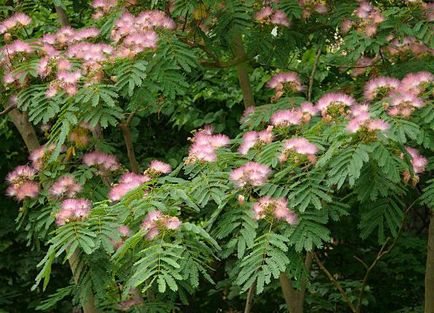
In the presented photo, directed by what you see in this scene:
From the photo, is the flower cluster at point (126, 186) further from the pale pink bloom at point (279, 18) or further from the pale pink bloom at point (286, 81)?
the pale pink bloom at point (279, 18)

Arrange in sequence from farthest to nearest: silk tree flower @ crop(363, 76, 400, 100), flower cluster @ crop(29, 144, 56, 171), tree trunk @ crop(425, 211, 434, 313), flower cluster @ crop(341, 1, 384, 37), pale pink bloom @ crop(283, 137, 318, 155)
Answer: tree trunk @ crop(425, 211, 434, 313) < flower cluster @ crop(29, 144, 56, 171) < flower cluster @ crop(341, 1, 384, 37) < silk tree flower @ crop(363, 76, 400, 100) < pale pink bloom @ crop(283, 137, 318, 155)

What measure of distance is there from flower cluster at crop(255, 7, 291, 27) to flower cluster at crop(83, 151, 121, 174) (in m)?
1.24

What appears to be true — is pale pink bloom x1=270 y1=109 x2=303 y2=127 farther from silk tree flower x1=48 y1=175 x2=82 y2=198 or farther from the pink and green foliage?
silk tree flower x1=48 y1=175 x2=82 y2=198

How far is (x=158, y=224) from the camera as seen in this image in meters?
3.35

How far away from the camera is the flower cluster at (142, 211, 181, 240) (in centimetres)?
334

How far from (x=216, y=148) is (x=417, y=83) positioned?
3.50 ft

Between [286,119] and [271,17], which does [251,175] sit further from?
[271,17]

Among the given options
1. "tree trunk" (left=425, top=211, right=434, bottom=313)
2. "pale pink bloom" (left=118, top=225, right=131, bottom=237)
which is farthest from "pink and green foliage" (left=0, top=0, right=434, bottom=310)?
"tree trunk" (left=425, top=211, right=434, bottom=313)

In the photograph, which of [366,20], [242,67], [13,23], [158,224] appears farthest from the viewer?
[242,67]

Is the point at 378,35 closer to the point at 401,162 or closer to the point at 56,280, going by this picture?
the point at 401,162

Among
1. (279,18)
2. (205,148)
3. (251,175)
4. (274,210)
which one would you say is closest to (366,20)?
(279,18)

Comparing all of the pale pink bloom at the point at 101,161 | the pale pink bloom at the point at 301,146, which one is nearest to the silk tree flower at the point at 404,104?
the pale pink bloom at the point at 301,146

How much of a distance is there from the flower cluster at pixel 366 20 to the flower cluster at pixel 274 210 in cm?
145

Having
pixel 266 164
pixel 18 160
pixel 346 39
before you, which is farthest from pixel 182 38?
pixel 18 160
